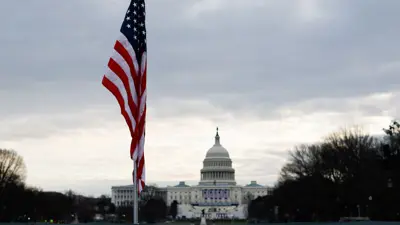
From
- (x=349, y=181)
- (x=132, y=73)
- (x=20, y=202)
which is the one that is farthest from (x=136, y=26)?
(x=20, y=202)

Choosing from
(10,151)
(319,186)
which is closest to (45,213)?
(10,151)

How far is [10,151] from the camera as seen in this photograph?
127375 mm

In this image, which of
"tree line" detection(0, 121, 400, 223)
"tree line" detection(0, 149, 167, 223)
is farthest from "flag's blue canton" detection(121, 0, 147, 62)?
"tree line" detection(0, 149, 167, 223)

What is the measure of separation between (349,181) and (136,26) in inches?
2956

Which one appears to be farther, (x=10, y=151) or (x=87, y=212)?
(x=87, y=212)

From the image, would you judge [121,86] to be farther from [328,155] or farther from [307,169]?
[307,169]

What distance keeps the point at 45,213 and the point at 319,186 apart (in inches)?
2130

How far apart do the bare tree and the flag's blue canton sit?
97.1 m

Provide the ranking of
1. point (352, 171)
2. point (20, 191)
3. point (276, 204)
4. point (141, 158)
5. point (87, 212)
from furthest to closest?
point (87, 212) → point (276, 204) → point (20, 191) → point (352, 171) → point (141, 158)

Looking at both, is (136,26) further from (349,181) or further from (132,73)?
(349,181)

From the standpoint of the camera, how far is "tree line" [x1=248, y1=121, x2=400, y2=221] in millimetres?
87219

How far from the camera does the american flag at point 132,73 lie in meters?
21.5

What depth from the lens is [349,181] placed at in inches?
3656

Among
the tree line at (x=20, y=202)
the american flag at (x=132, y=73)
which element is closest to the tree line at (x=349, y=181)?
the tree line at (x=20, y=202)
